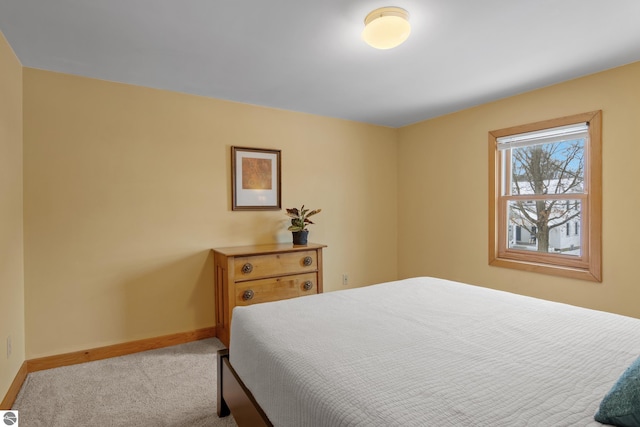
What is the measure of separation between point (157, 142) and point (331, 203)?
1.96 metres

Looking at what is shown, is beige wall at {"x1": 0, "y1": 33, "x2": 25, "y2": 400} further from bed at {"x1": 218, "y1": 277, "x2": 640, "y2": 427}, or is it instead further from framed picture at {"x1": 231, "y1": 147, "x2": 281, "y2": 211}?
framed picture at {"x1": 231, "y1": 147, "x2": 281, "y2": 211}

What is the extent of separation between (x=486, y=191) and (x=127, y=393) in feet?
11.7

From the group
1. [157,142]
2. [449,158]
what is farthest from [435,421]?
[449,158]

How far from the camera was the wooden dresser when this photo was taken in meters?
2.85

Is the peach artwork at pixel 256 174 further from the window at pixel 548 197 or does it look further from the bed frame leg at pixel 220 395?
the window at pixel 548 197

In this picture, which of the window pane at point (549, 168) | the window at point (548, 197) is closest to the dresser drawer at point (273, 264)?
the window at point (548, 197)

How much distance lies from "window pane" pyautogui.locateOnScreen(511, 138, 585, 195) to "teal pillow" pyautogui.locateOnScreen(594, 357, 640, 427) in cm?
248

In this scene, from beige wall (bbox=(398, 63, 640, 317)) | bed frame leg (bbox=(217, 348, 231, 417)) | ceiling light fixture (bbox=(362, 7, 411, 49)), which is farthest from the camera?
beige wall (bbox=(398, 63, 640, 317))

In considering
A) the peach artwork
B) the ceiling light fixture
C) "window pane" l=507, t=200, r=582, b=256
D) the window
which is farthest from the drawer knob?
"window pane" l=507, t=200, r=582, b=256

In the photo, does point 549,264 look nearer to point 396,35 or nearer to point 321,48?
point 396,35

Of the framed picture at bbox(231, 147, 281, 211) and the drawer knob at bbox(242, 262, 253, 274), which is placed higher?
the framed picture at bbox(231, 147, 281, 211)

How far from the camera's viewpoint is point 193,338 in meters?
3.09

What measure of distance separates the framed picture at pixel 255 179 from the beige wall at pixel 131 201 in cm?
8

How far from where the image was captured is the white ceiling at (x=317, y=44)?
1.78 m
